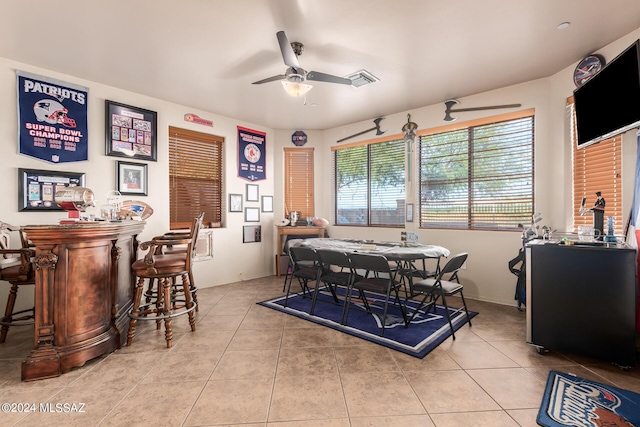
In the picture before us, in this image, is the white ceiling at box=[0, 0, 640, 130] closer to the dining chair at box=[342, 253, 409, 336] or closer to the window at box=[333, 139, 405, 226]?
the window at box=[333, 139, 405, 226]

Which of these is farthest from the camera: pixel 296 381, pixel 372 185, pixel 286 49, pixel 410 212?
pixel 372 185

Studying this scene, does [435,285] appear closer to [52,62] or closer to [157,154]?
[157,154]

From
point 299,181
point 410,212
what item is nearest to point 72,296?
point 299,181

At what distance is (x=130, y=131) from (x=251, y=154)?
6.57ft

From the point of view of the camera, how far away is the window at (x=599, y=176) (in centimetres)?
294

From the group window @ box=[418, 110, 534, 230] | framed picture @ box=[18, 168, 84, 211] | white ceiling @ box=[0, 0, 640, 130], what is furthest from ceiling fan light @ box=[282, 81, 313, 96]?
framed picture @ box=[18, 168, 84, 211]

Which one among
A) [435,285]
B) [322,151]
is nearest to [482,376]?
[435,285]

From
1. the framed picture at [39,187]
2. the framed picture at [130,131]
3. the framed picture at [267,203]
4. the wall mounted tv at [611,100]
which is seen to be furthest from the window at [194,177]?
the wall mounted tv at [611,100]

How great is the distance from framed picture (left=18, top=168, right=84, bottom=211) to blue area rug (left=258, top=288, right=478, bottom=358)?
9.42 ft

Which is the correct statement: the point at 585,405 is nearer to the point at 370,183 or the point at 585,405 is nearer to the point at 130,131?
the point at 370,183

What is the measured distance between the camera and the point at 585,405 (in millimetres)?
1834

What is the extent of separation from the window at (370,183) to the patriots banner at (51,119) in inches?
159

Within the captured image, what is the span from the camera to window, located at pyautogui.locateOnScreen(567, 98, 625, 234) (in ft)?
9.66

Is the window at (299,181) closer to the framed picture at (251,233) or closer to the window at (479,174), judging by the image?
the framed picture at (251,233)
